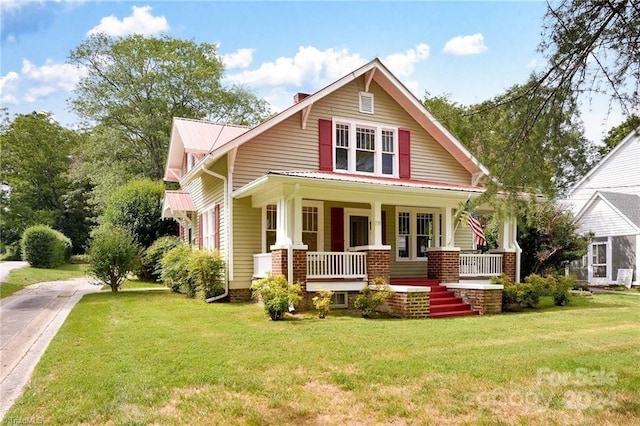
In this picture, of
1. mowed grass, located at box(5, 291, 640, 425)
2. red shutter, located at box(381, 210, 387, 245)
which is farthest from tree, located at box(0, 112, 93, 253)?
mowed grass, located at box(5, 291, 640, 425)

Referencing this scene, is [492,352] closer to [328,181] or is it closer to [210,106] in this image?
[328,181]

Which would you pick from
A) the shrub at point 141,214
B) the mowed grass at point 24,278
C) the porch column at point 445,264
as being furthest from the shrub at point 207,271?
the shrub at point 141,214

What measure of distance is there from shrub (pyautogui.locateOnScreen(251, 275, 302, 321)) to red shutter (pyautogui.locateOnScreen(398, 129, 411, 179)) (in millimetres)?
6376

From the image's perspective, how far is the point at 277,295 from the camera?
33.9 ft

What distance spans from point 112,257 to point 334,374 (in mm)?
12166

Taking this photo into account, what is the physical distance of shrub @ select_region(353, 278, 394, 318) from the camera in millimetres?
11102

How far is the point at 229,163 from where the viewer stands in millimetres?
13727

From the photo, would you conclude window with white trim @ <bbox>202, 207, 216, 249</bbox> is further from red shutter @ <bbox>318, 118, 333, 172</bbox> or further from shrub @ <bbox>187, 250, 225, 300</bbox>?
red shutter @ <bbox>318, 118, 333, 172</bbox>

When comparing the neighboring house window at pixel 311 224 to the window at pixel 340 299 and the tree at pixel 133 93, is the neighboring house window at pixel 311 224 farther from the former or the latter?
the tree at pixel 133 93

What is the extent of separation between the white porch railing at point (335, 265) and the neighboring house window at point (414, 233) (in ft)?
12.9

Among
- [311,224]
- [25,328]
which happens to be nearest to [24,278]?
[25,328]

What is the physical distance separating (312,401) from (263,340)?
313 centimetres

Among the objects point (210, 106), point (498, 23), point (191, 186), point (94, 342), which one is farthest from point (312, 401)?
point (210, 106)

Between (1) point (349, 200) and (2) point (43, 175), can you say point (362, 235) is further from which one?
(2) point (43, 175)
